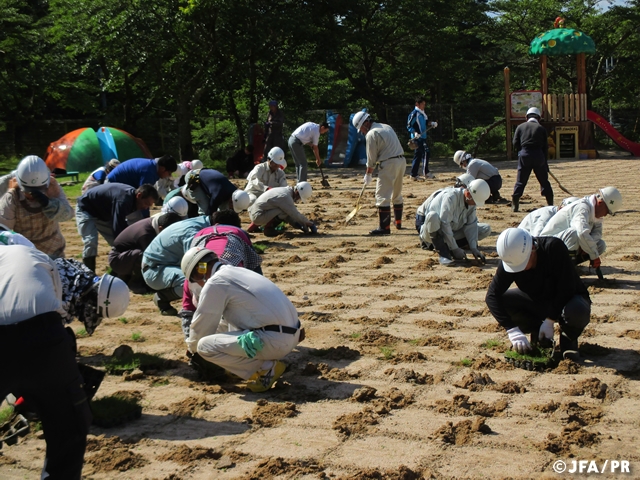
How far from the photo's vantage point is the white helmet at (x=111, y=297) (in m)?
5.16

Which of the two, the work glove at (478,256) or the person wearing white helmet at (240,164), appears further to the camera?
the person wearing white helmet at (240,164)

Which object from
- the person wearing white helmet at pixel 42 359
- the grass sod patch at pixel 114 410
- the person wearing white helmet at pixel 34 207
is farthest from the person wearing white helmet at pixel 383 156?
the person wearing white helmet at pixel 42 359

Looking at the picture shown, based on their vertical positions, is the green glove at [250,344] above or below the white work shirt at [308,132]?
below

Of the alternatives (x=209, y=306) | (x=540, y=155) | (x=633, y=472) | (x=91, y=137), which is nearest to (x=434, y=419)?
(x=633, y=472)

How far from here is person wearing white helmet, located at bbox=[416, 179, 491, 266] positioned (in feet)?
30.7

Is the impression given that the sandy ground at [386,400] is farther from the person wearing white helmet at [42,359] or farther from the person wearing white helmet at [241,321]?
the person wearing white helmet at [42,359]

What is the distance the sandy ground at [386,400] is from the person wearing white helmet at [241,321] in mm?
212

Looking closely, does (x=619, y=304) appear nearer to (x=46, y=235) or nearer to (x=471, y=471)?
(x=471, y=471)

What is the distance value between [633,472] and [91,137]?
60.1 ft

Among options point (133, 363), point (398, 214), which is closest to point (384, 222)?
point (398, 214)

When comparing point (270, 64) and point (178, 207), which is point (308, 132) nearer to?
point (178, 207)

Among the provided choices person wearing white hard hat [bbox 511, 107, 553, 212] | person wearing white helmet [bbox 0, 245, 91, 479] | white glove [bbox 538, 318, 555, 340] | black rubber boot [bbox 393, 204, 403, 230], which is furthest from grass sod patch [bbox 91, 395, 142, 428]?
person wearing white hard hat [bbox 511, 107, 553, 212]

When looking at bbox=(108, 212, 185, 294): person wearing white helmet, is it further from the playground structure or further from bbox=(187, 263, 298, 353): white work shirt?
the playground structure

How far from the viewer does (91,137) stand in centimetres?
2055
